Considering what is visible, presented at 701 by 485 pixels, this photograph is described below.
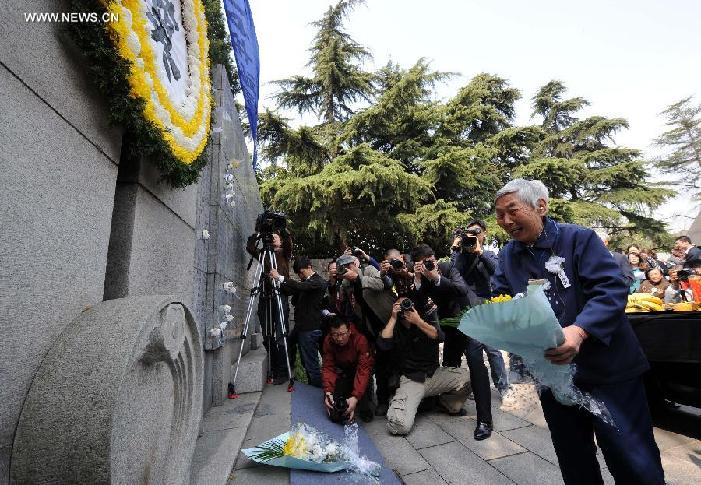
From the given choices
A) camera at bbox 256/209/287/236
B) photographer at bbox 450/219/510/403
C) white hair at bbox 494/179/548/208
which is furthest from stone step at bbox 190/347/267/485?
photographer at bbox 450/219/510/403

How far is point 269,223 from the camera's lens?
16.2 ft

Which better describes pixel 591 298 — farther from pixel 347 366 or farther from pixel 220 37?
pixel 220 37

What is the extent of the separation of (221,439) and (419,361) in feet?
7.08

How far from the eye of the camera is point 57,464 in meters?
1.23

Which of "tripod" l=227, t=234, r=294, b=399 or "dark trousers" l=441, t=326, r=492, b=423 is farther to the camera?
"tripod" l=227, t=234, r=294, b=399

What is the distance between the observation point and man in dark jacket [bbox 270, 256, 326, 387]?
492cm

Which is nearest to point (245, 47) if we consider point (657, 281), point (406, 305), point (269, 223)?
point (269, 223)

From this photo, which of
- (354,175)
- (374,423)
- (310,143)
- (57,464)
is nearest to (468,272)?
(374,423)

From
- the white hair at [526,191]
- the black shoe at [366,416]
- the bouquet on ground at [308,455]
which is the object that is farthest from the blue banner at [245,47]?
the bouquet on ground at [308,455]

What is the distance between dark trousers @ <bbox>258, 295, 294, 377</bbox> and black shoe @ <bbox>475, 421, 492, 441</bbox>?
2364 millimetres

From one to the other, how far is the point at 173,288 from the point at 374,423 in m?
2.59

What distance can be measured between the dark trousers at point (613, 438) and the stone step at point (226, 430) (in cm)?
197

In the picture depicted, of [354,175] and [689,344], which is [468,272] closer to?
[689,344]

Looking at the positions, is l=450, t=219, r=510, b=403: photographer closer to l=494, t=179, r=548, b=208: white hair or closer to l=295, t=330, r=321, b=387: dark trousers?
l=295, t=330, r=321, b=387: dark trousers
